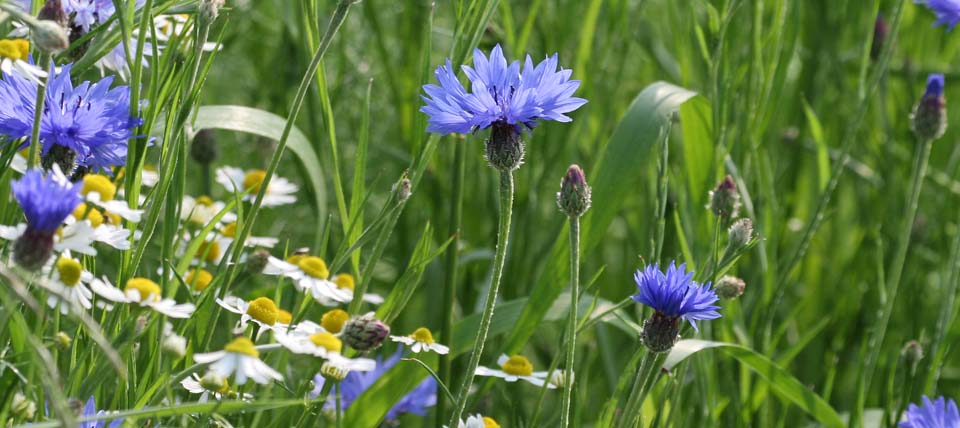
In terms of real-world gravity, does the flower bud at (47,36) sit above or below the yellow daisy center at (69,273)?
above

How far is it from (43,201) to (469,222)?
49.7 inches

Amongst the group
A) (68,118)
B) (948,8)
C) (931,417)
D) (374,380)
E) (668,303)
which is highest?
(948,8)

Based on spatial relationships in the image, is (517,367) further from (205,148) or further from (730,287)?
(205,148)

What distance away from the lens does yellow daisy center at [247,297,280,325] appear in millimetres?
984

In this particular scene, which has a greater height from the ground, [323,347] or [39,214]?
[39,214]

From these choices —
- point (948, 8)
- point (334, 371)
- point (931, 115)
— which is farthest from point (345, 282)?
point (948, 8)

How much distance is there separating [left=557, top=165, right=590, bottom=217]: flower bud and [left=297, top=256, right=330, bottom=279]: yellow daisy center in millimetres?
249

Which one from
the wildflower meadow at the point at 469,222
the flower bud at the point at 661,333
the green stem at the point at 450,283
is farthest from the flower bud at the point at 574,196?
the green stem at the point at 450,283

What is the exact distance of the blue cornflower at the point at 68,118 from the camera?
0.93 m

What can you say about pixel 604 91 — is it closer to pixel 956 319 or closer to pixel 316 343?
pixel 956 319

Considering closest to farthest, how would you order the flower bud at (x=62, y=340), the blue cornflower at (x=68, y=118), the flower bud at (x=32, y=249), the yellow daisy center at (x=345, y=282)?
the flower bud at (x=32, y=249)
the flower bud at (x=62, y=340)
the blue cornflower at (x=68, y=118)
the yellow daisy center at (x=345, y=282)

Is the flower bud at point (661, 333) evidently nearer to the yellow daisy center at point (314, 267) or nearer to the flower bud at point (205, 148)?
the yellow daisy center at point (314, 267)

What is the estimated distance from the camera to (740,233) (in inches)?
41.4

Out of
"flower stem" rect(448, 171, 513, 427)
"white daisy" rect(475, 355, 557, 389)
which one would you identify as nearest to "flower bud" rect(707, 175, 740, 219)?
"white daisy" rect(475, 355, 557, 389)
